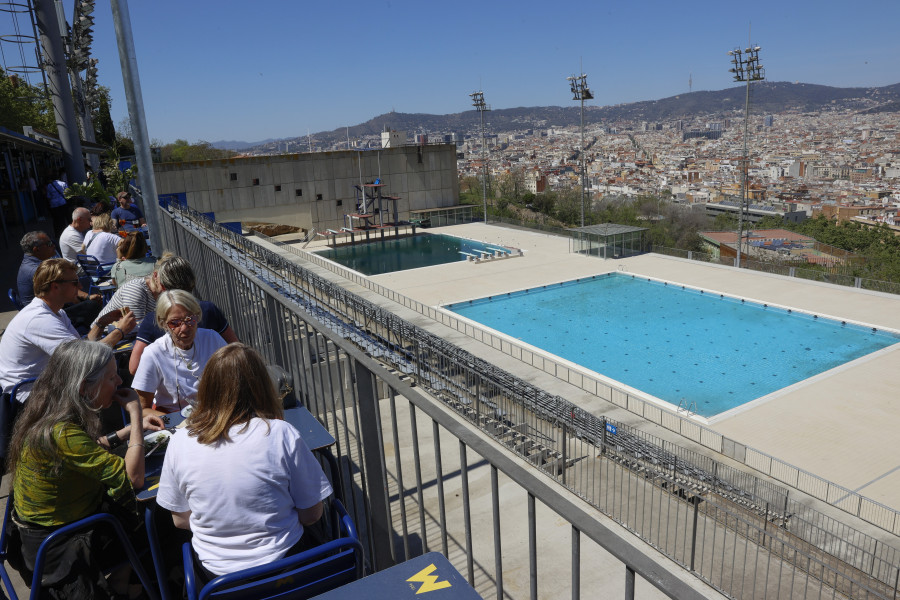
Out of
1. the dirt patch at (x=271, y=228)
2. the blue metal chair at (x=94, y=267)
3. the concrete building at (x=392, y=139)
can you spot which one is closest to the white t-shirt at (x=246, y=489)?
the blue metal chair at (x=94, y=267)

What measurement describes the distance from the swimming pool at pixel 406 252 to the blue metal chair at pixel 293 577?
2835 cm

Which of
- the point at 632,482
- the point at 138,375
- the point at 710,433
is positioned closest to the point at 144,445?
the point at 138,375

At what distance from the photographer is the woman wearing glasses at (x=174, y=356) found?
3.37m

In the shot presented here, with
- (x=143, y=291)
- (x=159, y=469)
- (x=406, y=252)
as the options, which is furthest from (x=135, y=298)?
(x=406, y=252)

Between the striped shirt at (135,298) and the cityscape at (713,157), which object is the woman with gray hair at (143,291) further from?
the cityscape at (713,157)

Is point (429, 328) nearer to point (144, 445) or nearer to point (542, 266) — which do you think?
point (542, 266)

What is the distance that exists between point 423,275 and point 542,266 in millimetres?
5759

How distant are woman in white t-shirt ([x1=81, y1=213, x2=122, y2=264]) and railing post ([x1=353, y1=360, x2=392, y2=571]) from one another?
6285mm

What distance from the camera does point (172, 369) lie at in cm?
351

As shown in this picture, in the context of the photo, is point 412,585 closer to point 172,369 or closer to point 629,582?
point 629,582

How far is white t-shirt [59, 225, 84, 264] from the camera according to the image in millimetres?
7445

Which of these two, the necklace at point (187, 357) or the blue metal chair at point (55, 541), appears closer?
the blue metal chair at point (55, 541)

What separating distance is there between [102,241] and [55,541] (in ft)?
19.4

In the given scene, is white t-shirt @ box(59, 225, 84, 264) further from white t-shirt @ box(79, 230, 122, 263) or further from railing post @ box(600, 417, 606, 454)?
railing post @ box(600, 417, 606, 454)
